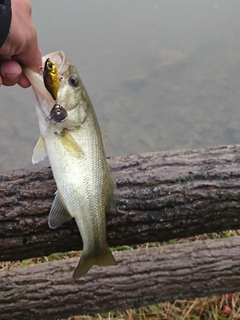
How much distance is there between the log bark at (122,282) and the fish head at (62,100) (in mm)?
861

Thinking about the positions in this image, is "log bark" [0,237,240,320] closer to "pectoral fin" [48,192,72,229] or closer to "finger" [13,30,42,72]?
"pectoral fin" [48,192,72,229]

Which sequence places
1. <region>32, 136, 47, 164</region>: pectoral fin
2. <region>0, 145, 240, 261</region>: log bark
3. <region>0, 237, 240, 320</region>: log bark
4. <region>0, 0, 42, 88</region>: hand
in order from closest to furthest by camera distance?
<region>0, 0, 42, 88</region>: hand → <region>32, 136, 47, 164</region>: pectoral fin → <region>0, 145, 240, 261</region>: log bark → <region>0, 237, 240, 320</region>: log bark

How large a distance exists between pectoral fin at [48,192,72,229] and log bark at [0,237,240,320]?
1.82ft

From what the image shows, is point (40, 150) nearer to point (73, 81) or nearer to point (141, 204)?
point (73, 81)

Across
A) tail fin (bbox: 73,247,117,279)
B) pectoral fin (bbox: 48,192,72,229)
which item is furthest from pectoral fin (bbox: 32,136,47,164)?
tail fin (bbox: 73,247,117,279)

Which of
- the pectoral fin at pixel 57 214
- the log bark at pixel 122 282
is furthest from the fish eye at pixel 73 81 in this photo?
the log bark at pixel 122 282

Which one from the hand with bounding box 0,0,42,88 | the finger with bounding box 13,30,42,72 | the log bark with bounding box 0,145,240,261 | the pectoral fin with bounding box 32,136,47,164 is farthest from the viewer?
the log bark with bounding box 0,145,240,261

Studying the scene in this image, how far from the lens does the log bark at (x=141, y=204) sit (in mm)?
2137

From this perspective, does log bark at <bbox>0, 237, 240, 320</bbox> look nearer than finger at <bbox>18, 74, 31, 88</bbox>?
No

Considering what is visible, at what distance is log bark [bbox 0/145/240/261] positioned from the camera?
2.14 m

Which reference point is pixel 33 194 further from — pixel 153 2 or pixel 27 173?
pixel 153 2

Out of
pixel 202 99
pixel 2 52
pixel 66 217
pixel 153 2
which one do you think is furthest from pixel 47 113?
pixel 153 2

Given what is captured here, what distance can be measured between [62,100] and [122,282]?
Result: 1.02 meters

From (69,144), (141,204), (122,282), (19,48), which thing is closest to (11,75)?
(19,48)
